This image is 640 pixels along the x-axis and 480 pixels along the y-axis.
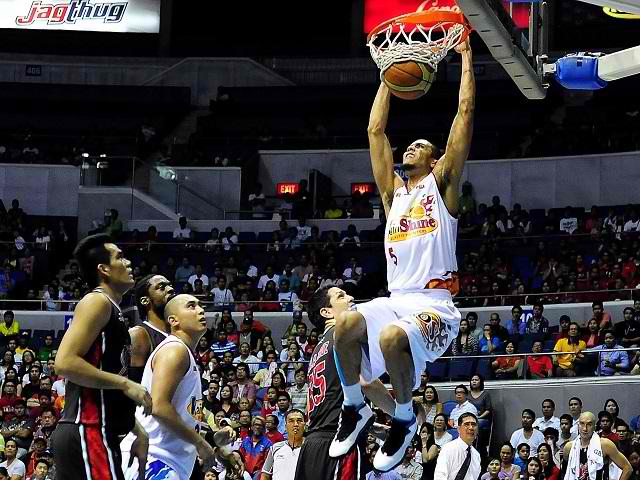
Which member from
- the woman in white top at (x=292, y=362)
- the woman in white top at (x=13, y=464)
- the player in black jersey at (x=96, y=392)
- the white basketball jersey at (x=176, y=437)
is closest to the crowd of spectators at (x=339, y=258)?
the woman in white top at (x=292, y=362)

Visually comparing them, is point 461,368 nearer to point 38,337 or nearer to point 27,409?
point 27,409

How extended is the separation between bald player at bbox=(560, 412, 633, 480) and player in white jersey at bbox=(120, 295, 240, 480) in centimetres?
656

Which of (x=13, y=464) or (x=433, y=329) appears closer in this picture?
(x=433, y=329)

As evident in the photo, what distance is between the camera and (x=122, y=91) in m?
34.3

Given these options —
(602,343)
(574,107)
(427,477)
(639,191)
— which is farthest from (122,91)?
(427,477)

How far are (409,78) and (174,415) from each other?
9.56 feet

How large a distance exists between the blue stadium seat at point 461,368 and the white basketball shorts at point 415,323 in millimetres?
11101

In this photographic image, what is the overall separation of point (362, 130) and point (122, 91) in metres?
7.53

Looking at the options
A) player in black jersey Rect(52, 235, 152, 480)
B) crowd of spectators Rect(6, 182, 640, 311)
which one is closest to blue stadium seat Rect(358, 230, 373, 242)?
crowd of spectators Rect(6, 182, 640, 311)

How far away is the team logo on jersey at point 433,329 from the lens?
25.7 ft

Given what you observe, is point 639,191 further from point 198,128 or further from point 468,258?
point 198,128

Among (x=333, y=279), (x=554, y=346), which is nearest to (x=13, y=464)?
(x=554, y=346)

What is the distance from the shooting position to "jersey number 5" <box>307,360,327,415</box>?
28.1 feet

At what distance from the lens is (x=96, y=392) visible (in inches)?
274
